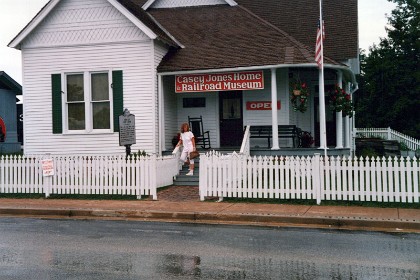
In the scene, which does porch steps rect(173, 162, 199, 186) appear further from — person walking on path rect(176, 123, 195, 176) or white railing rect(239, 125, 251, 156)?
white railing rect(239, 125, 251, 156)

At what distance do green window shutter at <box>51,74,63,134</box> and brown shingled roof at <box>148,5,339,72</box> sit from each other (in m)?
3.61

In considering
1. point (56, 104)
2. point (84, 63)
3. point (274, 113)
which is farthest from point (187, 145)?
point (56, 104)

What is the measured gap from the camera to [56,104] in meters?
18.3

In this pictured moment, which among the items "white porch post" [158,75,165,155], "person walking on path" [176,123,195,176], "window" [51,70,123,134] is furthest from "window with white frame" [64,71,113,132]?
"person walking on path" [176,123,195,176]

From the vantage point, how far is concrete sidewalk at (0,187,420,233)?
10383 mm

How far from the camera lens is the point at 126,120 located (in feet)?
49.9

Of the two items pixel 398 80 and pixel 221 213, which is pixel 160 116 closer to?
pixel 221 213

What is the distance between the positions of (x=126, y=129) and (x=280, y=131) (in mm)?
5799

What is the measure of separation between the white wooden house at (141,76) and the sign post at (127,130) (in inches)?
95.1

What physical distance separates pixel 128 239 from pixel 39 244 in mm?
1416

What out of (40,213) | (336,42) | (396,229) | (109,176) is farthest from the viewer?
(336,42)

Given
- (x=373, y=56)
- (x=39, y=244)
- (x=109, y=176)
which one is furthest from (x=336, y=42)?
(x=373, y=56)

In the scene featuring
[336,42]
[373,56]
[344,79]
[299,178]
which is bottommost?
[299,178]

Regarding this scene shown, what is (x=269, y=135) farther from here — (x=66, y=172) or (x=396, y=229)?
(x=396, y=229)
